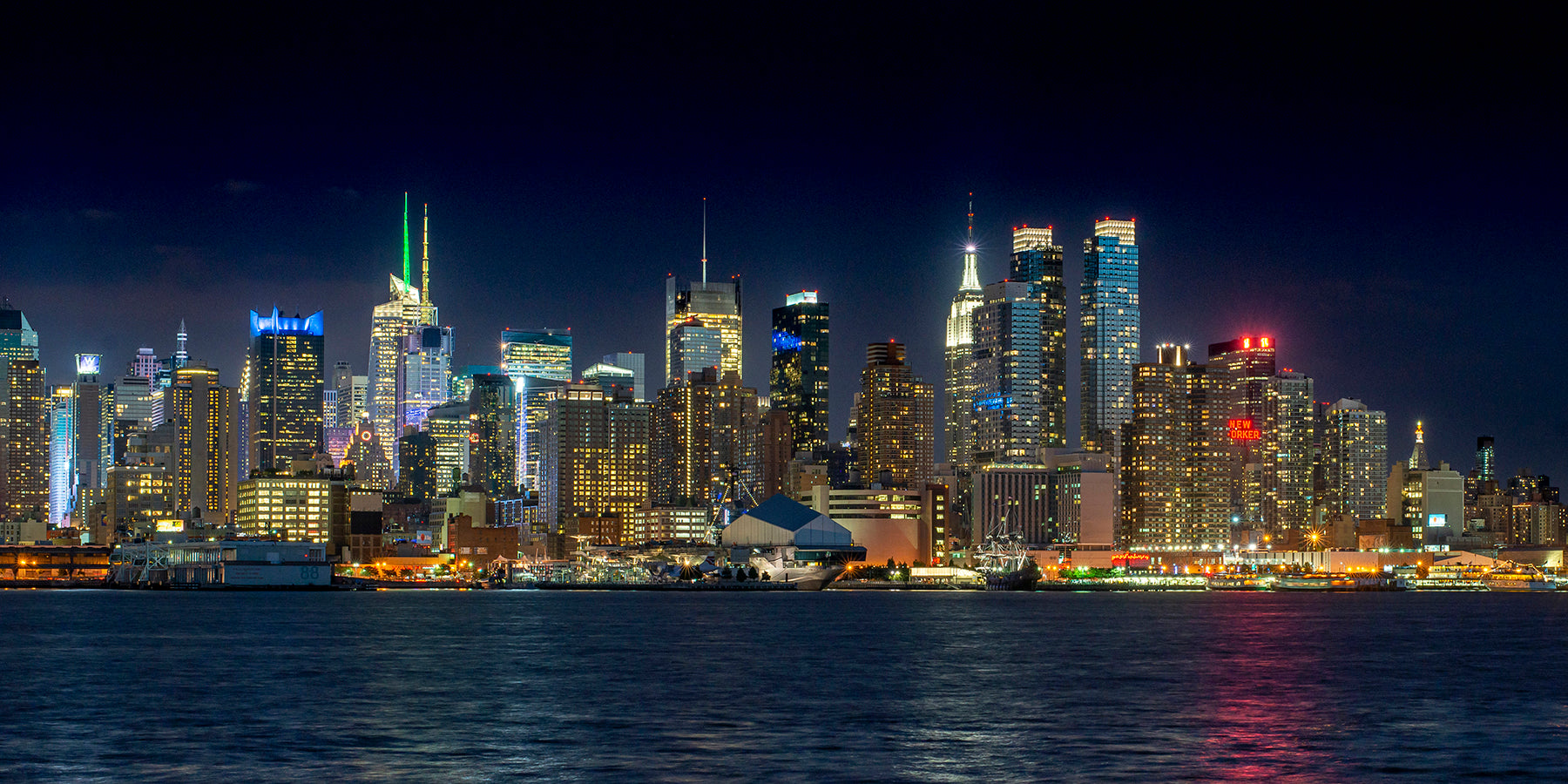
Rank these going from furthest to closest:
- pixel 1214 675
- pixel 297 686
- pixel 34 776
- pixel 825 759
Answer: pixel 1214 675
pixel 297 686
pixel 825 759
pixel 34 776

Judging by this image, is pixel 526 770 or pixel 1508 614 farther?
pixel 1508 614

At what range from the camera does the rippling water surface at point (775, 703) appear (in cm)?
5244

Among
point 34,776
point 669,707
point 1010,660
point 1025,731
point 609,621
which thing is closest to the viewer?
point 34,776

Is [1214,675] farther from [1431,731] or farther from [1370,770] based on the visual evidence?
[1370,770]

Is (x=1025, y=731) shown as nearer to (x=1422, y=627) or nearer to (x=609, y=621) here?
(x=609, y=621)

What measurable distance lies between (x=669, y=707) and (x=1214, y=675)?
3060cm

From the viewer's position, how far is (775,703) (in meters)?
69.9

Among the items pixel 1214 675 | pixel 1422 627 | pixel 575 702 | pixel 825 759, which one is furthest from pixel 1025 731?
pixel 1422 627

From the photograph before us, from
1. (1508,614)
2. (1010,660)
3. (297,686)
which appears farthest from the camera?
(1508,614)

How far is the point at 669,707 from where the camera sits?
67750 mm

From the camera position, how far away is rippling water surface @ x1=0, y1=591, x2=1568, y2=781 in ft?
172

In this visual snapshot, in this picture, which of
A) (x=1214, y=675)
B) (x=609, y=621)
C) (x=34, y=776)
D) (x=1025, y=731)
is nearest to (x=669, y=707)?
(x=1025, y=731)

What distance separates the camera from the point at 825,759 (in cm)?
5294

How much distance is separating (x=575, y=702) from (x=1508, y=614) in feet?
447
